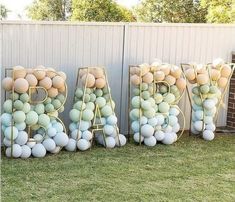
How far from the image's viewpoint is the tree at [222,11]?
1633 centimetres

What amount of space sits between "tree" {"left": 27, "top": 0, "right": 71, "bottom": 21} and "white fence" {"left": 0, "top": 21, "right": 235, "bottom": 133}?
18.1m

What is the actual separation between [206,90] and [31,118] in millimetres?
2232

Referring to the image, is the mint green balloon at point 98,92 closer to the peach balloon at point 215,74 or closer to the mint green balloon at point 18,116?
the mint green balloon at point 18,116

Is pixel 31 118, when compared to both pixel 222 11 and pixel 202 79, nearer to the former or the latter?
pixel 202 79

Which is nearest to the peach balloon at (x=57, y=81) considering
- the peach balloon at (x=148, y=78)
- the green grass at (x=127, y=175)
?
the green grass at (x=127, y=175)

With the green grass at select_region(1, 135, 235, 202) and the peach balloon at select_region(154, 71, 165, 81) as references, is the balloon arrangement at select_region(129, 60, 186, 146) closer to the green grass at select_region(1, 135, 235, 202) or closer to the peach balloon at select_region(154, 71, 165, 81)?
the peach balloon at select_region(154, 71, 165, 81)

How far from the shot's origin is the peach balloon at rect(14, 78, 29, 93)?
5.20 meters

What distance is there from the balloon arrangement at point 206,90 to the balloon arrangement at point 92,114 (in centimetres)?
110

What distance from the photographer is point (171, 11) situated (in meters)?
22.8

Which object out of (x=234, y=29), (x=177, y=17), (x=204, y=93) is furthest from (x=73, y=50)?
(x=177, y=17)

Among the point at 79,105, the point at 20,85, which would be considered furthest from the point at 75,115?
the point at 20,85

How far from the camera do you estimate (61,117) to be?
6.16m

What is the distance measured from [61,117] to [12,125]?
992 millimetres

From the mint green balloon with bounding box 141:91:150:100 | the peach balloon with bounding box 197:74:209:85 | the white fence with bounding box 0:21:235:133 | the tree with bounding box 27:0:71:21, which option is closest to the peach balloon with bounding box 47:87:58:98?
the white fence with bounding box 0:21:235:133
